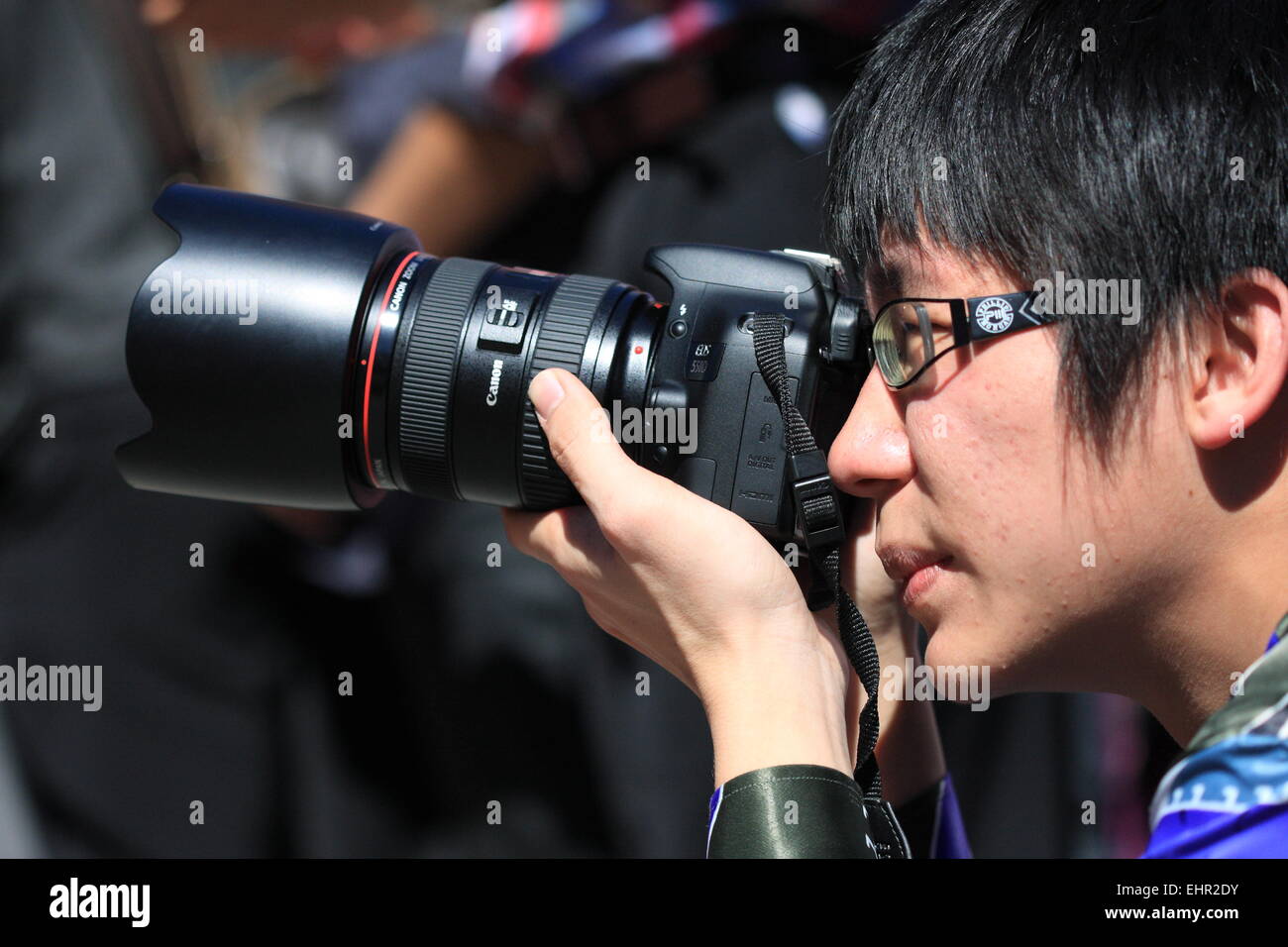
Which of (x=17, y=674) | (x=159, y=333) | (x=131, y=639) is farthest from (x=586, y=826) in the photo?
(x=159, y=333)

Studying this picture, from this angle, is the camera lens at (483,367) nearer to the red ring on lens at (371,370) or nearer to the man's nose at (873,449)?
the red ring on lens at (371,370)

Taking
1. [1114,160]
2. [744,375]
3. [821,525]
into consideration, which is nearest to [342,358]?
[744,375]

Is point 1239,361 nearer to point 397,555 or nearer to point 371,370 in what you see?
point 371,370

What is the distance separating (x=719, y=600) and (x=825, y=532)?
125 millimetres

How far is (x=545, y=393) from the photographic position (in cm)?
129

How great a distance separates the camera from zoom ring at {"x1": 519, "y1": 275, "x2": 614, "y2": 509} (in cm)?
133

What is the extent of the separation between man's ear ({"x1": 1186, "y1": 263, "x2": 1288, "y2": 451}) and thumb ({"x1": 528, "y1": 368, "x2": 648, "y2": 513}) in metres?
0.51

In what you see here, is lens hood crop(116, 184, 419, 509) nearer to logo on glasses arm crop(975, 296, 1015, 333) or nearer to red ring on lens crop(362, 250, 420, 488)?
red ring on lens crop(362, 250, 420, 488)

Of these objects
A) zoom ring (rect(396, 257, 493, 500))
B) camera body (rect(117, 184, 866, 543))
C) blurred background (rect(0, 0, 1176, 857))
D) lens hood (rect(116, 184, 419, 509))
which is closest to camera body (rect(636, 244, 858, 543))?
camera body (rect(117, 184, 866, 543))

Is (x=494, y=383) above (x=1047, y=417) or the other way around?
above

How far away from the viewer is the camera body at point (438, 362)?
1297 millimetres

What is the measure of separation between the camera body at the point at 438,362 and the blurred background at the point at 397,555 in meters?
0.75

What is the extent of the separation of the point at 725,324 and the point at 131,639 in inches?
52.9

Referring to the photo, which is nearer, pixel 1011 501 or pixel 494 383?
pixel 1011 501
